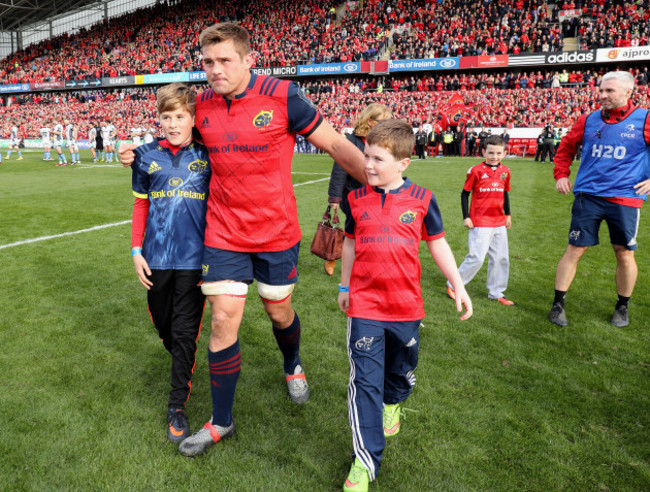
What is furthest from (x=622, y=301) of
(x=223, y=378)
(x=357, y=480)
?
(x=223, y=378)

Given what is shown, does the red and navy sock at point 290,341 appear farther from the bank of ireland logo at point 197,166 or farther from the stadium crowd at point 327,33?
the stadium crowd at point 327,33

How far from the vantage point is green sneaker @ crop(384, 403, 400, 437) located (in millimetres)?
2688

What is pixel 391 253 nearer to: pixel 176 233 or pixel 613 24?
pixel 176 233

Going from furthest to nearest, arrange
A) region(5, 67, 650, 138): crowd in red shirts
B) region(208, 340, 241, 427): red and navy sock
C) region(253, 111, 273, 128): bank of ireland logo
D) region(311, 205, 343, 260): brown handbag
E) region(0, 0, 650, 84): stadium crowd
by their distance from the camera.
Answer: region(0, 0, 650, 84): stadium crowd
region(5, 67, 650, 138): crowd in red shirts
region(311, 205, 343, 260): brown handbag
region(208, 340, 241, 427): red and navy sock
region(253, 111, 273, 128): bank of ireland logo

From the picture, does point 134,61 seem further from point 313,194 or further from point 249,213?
point 249,213

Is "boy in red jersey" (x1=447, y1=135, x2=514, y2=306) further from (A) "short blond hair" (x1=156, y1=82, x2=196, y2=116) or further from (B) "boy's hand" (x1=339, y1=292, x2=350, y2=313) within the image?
(A) "short blond hair" (x1=156, y1=82, x2=196, y2=116)

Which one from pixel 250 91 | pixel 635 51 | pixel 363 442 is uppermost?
pixel 635 51

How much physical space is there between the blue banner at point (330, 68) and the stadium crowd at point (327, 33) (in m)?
0.88

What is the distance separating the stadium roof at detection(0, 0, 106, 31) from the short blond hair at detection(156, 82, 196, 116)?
6360 cm

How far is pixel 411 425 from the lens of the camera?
2871mm

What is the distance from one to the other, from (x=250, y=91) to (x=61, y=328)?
3064mm

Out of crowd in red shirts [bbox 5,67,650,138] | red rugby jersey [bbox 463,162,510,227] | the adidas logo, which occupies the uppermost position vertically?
crowd in red shirts [bbox 5,67,650,138]

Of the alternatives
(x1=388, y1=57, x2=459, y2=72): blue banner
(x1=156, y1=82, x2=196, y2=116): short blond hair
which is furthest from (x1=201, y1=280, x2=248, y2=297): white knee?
(x1=388, y1=57, x2=459, y2=72): blue banner

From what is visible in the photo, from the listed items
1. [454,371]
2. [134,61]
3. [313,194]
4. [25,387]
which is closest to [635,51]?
[313,194]
